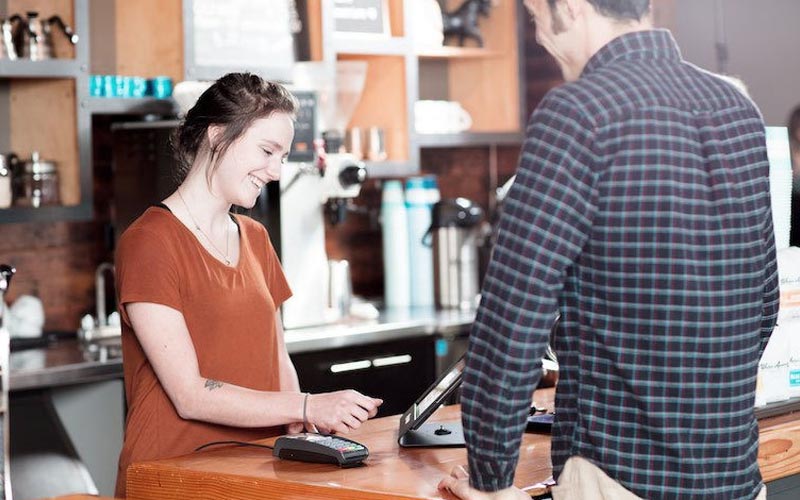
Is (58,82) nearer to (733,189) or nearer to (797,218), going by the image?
(797,218)

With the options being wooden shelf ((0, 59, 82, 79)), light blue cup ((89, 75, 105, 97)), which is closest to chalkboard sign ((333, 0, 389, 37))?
light blue cup ((89, 75, 105, 97))

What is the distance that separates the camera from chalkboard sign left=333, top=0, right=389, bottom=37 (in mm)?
4648

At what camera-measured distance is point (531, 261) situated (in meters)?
1.57

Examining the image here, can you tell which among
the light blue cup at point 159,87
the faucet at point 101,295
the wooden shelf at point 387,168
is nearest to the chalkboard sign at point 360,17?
the wooden shelf at point 387,168

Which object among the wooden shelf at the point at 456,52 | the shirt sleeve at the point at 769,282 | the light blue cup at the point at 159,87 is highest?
the wooden shelf at the point at 456,52

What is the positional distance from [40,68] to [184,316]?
5.71ft

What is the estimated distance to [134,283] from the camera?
227cm

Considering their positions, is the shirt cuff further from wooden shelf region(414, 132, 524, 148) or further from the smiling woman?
wooden shelf region(414, 132, 524, 148)

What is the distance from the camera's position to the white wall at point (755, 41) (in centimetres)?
540

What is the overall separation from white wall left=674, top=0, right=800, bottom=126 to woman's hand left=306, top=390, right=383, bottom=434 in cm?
359

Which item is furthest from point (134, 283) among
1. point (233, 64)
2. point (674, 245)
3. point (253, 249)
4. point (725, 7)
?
point (725, 7)

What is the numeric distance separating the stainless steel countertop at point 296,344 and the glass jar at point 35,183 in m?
0.47

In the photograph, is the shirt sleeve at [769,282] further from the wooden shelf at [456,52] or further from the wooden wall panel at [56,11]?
the wooden shelf at [456,52]

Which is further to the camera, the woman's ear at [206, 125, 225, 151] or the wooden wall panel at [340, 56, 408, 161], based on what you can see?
the wooden wall panel at [340, 56, 408, 161]
